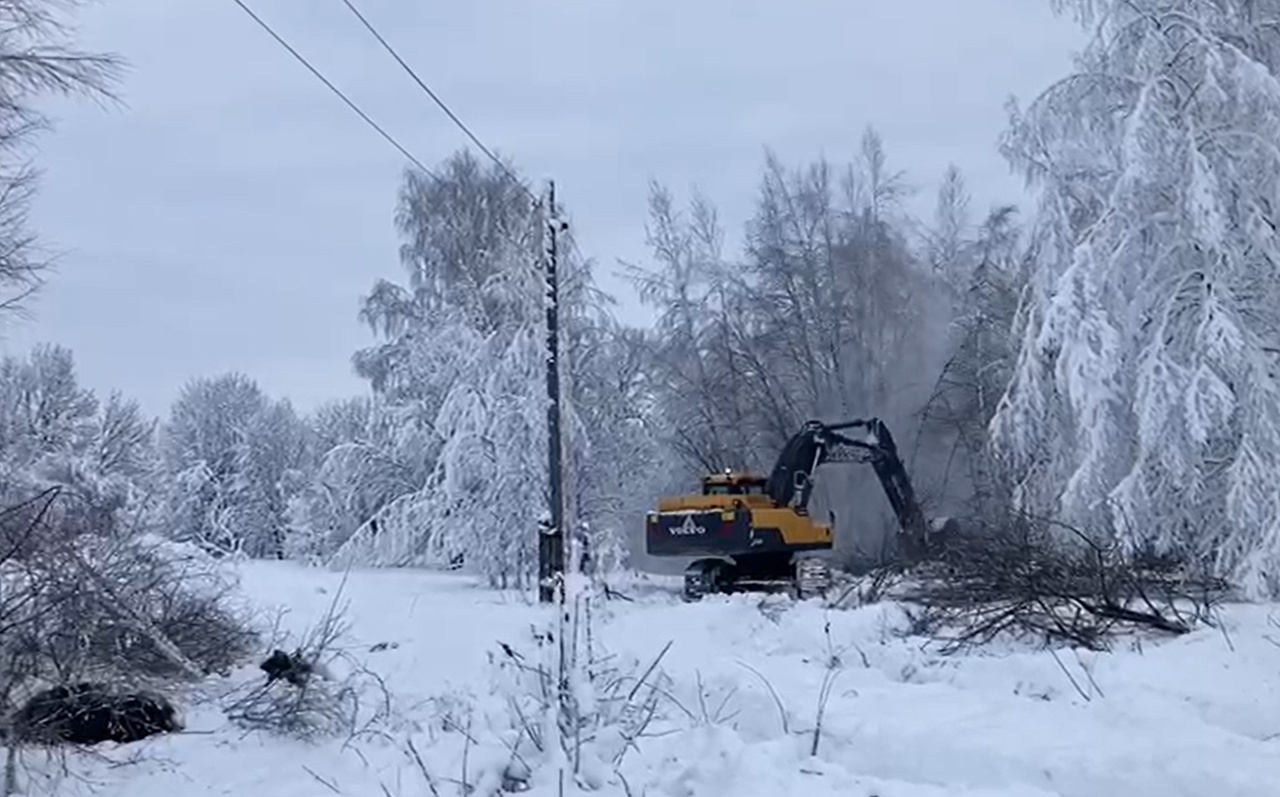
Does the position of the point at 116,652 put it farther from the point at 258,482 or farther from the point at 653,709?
the point at 258,482

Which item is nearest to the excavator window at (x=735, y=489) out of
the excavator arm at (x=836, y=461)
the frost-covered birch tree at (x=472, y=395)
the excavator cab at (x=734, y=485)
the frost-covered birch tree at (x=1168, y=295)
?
the excavator cab at (x=734, y=485)

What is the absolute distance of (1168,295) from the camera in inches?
598

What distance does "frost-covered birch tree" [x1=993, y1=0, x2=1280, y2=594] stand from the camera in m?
14.1

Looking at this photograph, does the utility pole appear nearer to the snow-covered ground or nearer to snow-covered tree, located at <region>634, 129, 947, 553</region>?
the snow-covered ground

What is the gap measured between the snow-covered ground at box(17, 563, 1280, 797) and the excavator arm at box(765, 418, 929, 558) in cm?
1005

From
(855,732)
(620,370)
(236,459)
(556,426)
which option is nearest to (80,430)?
(236,459)

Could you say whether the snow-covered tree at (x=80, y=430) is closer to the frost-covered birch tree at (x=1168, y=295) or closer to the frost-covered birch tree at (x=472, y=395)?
the frost-covered birch tree at (x=472, y=395)

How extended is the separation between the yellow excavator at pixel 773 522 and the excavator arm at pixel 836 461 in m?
0.02

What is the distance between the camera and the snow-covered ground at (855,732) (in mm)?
6004

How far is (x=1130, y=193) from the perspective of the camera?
15305 millimetres

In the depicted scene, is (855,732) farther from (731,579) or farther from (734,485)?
(734,485)

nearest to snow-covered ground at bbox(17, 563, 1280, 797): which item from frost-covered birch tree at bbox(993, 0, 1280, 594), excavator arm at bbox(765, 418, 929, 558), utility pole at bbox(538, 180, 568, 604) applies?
utility pole at bbox(538, 180, 568, 604)

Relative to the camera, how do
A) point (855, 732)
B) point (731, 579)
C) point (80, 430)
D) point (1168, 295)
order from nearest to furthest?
point (855, 732)
point (1168, 295)
point (731, 579)
point (80, 430)

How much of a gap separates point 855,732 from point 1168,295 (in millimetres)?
10111
